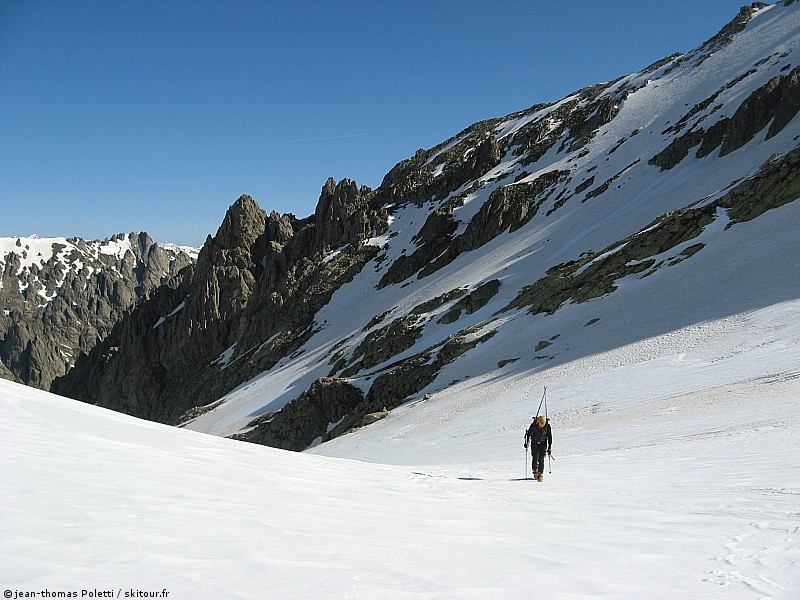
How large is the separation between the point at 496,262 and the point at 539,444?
145 ft

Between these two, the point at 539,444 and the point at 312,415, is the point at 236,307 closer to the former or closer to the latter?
the point at 312,415

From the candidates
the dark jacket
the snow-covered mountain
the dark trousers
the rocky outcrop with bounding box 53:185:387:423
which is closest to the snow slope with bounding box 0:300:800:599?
the dark trousers

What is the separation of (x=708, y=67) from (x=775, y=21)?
14.4 meters

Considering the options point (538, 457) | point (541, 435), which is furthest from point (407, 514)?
point (541, 435)

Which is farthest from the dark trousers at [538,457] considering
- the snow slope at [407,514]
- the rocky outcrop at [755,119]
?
the rocky outcrop at [755,119]

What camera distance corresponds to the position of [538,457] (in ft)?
32.5

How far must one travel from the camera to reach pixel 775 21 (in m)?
75.8

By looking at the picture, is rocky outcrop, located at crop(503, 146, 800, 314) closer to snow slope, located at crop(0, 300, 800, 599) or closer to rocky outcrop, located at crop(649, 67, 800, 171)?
rocky outcrop, located at crop(649, 67, 800, 171)

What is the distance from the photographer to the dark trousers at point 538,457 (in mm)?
9828

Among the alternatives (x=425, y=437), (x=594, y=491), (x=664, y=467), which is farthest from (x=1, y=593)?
(x=425, y=437)

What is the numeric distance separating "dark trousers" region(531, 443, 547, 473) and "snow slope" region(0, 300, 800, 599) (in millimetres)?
331

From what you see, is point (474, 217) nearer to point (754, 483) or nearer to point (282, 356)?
point (282, 356)

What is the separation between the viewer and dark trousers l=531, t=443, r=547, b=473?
9828mm

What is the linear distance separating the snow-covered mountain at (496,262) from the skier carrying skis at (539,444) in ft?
40.8
